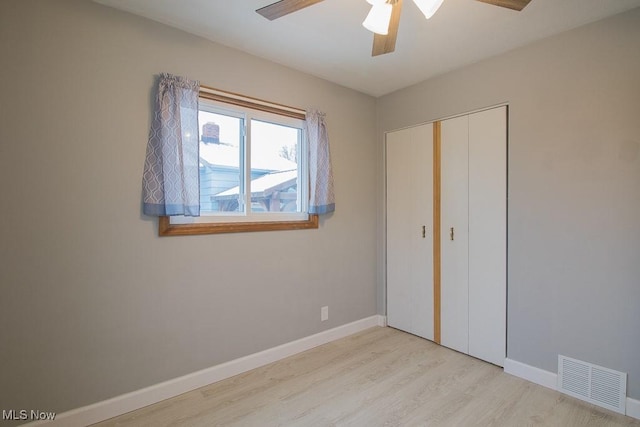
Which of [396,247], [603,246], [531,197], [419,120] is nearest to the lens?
[603,246]

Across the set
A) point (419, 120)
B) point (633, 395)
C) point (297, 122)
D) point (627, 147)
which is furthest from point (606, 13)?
point (633, 395)

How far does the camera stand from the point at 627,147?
1806mm

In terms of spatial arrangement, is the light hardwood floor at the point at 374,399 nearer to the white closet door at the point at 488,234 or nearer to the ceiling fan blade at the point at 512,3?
the white closet door at the point at 488,234

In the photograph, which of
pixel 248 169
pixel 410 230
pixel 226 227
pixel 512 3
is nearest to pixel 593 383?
pixel 410 230

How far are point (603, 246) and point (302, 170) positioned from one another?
2161 mm

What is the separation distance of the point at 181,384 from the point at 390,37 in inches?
95.4

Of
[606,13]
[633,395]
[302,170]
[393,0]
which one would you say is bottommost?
[633,395]

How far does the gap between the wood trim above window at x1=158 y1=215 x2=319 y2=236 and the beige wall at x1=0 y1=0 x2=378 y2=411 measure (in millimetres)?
52

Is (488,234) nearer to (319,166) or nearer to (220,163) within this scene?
(319,166)

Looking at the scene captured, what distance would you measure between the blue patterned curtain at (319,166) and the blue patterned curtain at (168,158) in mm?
1005

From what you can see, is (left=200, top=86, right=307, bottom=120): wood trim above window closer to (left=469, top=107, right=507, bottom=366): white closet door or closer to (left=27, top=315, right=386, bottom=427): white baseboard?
(left=469, top=107, right=507, bottom=366): white closet door

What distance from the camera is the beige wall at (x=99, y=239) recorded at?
1.56 m

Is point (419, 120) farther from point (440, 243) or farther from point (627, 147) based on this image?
point (627, 147)

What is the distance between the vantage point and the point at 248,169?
2.36 metres
